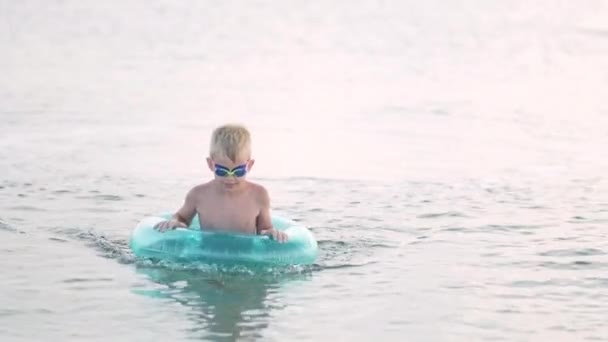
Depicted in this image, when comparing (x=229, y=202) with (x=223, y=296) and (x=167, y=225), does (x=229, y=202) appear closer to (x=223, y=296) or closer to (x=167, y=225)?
(x=167, y=225)

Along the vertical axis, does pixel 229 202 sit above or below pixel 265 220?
above

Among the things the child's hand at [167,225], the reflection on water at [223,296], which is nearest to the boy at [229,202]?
the child's hand at [167,225]

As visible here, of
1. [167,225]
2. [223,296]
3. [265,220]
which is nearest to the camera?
[223,296]

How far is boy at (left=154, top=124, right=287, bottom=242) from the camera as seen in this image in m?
8.30

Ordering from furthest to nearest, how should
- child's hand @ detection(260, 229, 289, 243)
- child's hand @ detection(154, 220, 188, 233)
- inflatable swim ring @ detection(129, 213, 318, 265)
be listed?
child's hand @ detection(154, 220, 188, 233) < child's hand @ detection(260, 229, 289, 243) < inflatable swim ring @ detection(129, 213, 318, 265)

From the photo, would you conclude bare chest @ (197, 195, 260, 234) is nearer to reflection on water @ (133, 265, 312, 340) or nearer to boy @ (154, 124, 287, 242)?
boy @ (154, 124, 287, 242)

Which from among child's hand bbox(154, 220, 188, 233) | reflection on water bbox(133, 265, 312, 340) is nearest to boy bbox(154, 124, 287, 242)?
child's hand bbox(154, 220, 188, 233)

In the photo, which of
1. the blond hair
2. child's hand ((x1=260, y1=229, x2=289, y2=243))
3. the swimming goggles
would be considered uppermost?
the blond hair

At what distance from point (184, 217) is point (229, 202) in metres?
0.31

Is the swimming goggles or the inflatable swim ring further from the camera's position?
the swimming goggles

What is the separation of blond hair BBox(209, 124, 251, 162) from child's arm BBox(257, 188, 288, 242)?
1.11 ft

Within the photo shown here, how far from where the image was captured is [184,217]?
857 centimetres

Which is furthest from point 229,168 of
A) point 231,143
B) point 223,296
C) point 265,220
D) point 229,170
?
point 223,296

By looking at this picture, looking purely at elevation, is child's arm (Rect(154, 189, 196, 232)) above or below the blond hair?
below
